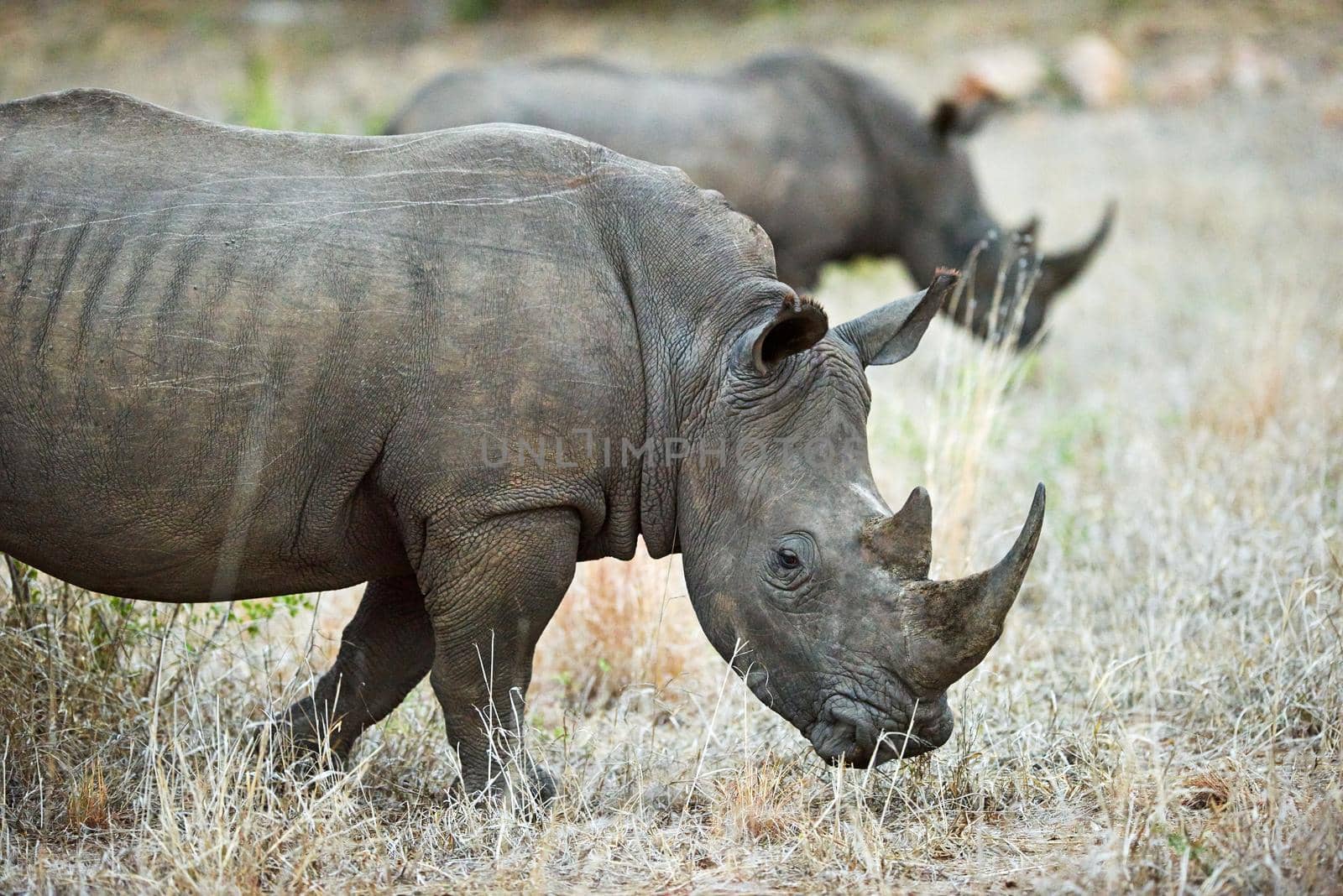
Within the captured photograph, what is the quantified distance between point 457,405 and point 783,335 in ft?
2.94

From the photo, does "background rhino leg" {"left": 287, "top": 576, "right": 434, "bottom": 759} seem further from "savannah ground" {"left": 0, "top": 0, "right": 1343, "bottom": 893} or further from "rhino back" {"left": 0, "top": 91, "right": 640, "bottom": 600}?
"rhino back" {"left": 0, "top": 91, "right": 640, "bottom": 600}

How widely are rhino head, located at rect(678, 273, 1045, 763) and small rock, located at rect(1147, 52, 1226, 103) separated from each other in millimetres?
18571

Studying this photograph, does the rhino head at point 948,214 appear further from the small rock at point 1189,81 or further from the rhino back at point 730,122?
the small rock at point 1189,81

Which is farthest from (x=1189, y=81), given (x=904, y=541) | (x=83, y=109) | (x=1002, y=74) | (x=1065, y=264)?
(x=83, y=109)

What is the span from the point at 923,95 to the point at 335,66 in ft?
30.7

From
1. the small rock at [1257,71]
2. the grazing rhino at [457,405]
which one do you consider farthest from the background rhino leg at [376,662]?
the small rock at [1257,71]

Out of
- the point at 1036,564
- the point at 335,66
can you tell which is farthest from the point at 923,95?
the point at 1036,564

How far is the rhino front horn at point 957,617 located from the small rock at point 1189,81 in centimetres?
1890

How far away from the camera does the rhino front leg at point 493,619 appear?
372 cm

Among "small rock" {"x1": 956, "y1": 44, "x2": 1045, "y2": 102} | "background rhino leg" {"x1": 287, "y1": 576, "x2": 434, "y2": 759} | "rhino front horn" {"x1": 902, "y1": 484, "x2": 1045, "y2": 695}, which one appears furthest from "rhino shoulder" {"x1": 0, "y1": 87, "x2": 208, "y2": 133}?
"small rock" {"x1": 956, "y1": 44, "x2": 1045, "y2": 102}

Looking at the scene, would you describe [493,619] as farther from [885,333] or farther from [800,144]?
[800,144]

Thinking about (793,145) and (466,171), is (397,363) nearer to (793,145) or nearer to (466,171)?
(466,171)

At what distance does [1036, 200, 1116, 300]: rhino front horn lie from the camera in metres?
10.2

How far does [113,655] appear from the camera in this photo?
442 centimetres
